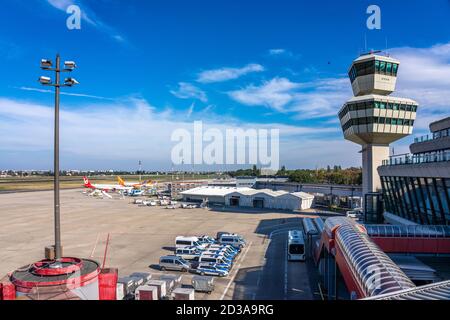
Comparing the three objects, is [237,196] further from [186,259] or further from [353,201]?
[186,259]

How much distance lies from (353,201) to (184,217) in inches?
1430

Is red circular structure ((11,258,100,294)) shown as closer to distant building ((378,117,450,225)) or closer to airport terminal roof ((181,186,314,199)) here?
distant building ((378,117,450,225))

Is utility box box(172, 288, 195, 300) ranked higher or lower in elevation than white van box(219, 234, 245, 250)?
higher

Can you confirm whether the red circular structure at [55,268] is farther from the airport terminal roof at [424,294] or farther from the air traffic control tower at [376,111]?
the air traffic control tower at [376,111]

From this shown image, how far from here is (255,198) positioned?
75.2 metres

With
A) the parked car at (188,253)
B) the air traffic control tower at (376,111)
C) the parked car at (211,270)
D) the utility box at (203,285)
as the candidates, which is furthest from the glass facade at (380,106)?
the utility box at (203,285)

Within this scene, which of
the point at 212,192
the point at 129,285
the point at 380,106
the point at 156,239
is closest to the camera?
the point at 129,285

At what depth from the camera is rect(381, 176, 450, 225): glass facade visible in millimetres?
25786

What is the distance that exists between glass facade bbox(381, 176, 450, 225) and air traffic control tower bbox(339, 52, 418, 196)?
663cm

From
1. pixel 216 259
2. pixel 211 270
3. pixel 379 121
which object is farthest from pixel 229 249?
pixel 379 121

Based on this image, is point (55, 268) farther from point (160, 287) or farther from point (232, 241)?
point (232, 241)

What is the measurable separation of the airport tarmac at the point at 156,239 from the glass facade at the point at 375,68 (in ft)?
76.8

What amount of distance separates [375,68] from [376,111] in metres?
5.86

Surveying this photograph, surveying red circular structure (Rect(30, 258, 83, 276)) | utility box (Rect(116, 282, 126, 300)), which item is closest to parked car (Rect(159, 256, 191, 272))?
utility box (Rect(116, 282, 126, 300))
